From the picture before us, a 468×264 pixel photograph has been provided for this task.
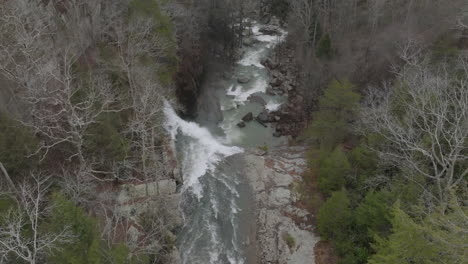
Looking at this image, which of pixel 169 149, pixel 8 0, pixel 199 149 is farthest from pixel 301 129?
pixel 8 0

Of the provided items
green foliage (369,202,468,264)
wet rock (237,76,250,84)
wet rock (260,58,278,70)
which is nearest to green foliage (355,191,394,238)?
green foliage (369,202,468,264)

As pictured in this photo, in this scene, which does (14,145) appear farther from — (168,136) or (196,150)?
(196,150)

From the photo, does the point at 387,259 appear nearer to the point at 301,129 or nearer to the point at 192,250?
the point at 192,250

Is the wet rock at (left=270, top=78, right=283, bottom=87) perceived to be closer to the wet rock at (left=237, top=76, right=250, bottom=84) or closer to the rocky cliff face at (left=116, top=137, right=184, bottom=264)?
the wet rock at (left=237, top=76, right=250, bottom=84)

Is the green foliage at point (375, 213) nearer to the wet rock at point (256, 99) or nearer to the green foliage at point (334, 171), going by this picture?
the green foliage at point (334, 171)

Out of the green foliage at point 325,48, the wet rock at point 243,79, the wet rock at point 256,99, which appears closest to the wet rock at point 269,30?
the wet rock at point 243,79

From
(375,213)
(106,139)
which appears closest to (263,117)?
(106,139)

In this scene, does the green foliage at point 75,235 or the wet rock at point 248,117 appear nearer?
the green foliage at point 75,235
